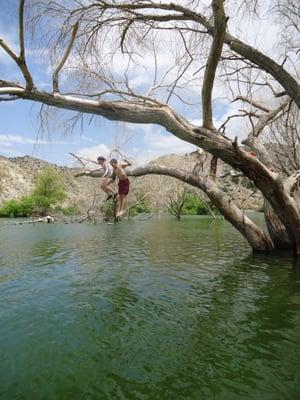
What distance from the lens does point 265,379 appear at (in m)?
5.36

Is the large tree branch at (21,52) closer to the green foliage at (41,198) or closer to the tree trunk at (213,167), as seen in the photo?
the tree trunk at (213,167)

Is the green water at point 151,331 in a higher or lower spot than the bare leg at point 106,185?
lower

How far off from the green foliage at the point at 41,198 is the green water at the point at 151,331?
5097cm

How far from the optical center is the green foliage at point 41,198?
2549 inches

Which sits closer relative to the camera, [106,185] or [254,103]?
[106,185]

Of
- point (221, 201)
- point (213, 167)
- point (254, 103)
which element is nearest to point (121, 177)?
point (213, 167)

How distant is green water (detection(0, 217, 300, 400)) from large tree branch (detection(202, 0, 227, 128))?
470 centimetres

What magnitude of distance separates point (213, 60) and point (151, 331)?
5.64m

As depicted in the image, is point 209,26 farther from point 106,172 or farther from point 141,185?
point 141,185

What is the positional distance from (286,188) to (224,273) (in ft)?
12.1

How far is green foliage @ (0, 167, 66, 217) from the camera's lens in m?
64.8

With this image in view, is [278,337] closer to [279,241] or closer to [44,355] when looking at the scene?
[44,355]

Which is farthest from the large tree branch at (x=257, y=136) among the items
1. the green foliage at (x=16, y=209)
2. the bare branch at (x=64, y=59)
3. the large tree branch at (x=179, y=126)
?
the green foliage at (x=16, y=209)

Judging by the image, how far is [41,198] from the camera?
6694 centimetres
